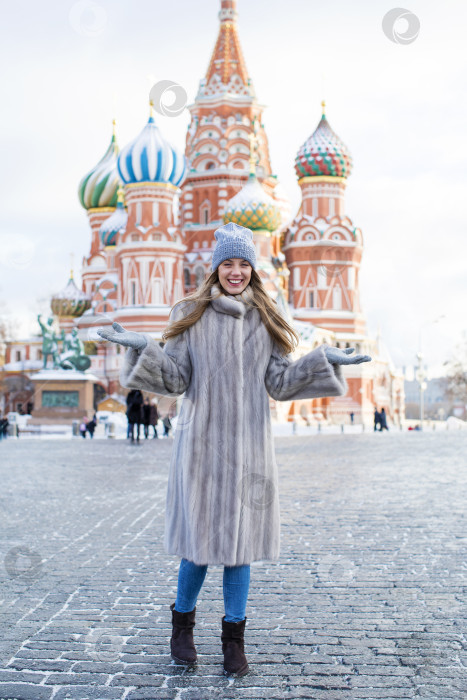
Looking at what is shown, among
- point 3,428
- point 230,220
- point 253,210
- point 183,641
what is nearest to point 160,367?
point 183,641

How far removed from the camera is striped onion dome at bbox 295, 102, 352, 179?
43781mm

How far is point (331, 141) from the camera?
44.2m

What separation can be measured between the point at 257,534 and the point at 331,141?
4250 cm

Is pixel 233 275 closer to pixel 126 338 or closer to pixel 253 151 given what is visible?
pixel 126 338

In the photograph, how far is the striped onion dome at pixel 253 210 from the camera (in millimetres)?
39500

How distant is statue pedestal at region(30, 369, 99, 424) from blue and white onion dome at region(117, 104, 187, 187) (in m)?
13.1

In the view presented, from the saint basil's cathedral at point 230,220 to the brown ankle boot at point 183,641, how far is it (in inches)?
1398

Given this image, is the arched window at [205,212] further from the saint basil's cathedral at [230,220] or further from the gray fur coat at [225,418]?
the gray fur coat at [225,418]

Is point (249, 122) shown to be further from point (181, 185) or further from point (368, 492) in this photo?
point (368, 492)

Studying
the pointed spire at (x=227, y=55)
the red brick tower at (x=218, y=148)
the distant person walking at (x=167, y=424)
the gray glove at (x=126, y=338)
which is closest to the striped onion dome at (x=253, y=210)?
the red brick tower at (x=218, y=148)

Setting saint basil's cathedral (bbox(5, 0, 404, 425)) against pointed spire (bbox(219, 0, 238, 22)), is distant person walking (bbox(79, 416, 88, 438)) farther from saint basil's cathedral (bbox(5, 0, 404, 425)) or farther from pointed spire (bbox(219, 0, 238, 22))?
pointed spire (bbox(219, 0, 238, 22))

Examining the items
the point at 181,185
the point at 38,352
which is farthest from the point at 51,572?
the point at 38,352

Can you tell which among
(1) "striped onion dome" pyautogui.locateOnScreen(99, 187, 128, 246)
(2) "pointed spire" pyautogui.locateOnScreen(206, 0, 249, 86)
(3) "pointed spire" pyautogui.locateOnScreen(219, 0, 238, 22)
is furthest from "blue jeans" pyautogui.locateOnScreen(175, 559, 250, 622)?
(3) "pointed spire" pyautogui.locateOnScreen(219, 0, 238, 22)

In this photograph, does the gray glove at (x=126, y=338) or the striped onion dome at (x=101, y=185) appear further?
the striped onion dome at (x=101, y=185)
